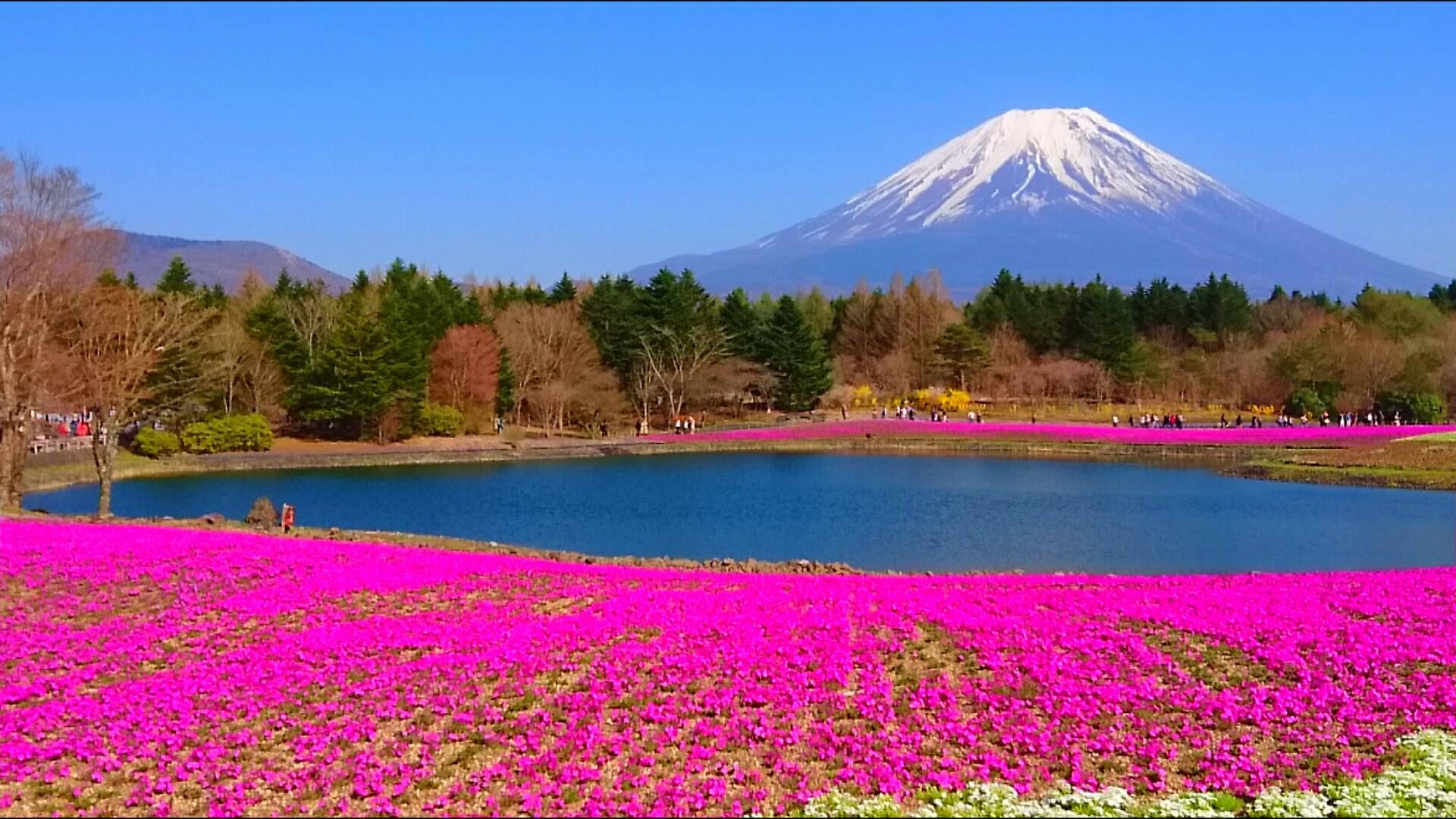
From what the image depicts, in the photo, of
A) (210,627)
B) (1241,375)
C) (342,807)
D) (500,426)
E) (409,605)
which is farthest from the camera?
(1241,375)

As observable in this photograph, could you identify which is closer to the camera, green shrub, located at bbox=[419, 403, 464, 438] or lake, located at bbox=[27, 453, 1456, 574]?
lake, located at bbox=[27, 453, 1456, 574]

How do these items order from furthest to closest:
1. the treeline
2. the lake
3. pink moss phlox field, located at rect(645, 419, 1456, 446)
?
1. the treeline
2. pink moss phlox field, located at rect(645, 419, 1456, 446)
3. the lake

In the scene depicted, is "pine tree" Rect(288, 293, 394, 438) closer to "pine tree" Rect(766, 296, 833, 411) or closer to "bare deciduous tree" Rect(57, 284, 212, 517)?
"bare deciduous tree" Rect(57, 284, 212, 517)

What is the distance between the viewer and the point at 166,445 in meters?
43.4

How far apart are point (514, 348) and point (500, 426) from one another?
6.14 meters

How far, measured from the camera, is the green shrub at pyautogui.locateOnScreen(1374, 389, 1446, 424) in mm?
57438

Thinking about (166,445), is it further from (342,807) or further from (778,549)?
(342,807)

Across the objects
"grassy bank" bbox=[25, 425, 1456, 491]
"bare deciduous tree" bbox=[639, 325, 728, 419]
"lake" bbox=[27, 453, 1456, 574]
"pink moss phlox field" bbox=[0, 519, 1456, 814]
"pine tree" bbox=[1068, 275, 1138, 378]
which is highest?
"pine tree" bbox=[1068, 275, 1138, 378]

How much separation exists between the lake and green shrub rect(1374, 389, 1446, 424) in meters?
22.5

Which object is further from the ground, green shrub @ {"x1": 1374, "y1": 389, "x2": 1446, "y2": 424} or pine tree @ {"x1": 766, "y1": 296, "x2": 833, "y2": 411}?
pine tree @ {"x1": 766, "y1": 296, "x2": 833, "y2": 411}

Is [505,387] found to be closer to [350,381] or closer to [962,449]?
[350,381]

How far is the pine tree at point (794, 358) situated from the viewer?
6825cm

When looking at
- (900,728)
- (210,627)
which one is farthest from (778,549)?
(900,728)

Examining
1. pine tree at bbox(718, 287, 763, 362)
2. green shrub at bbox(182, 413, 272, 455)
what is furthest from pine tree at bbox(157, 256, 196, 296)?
pine tree at bbox(718, 287, 763, 362)
